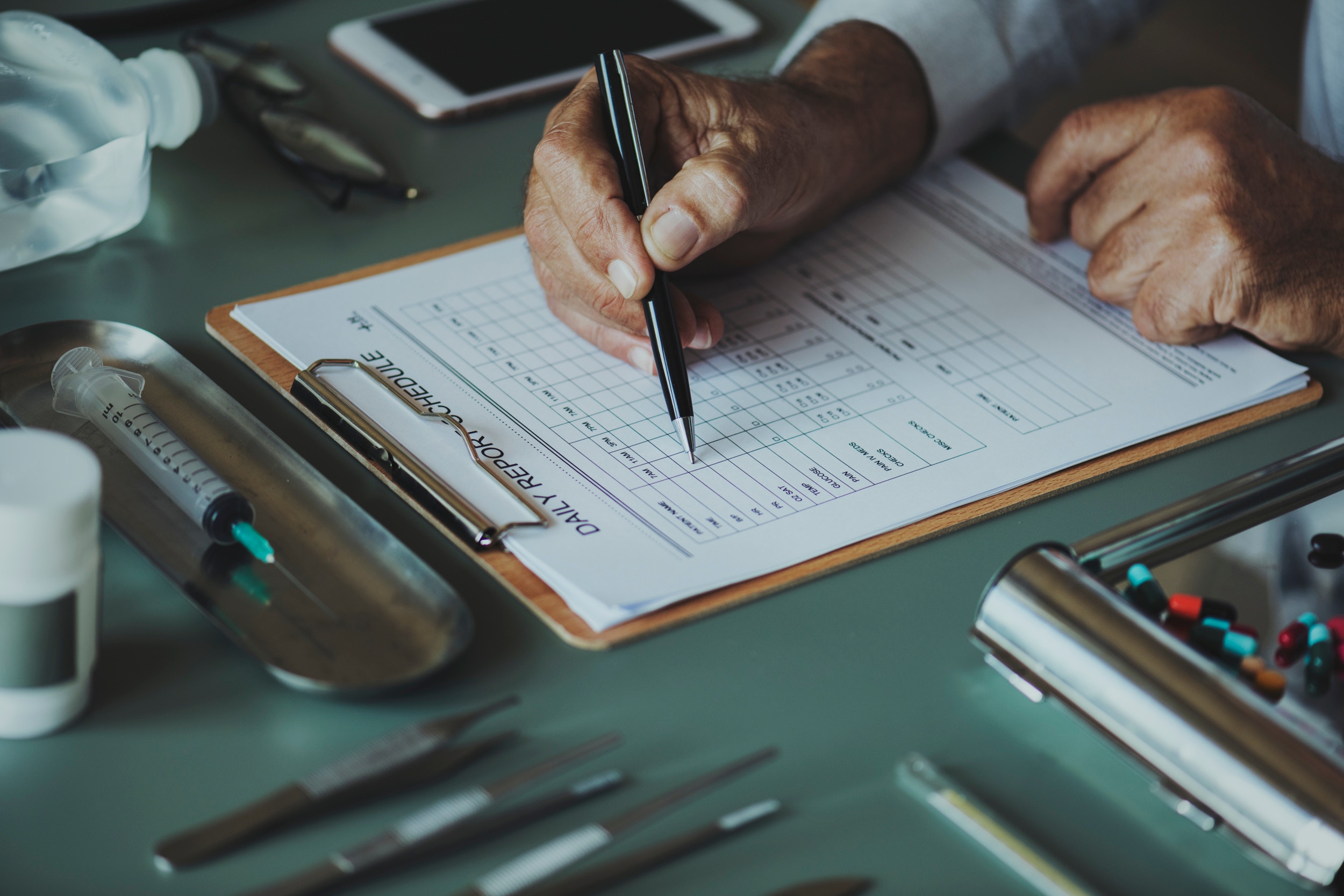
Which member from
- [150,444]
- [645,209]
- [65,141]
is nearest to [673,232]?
[645,209]

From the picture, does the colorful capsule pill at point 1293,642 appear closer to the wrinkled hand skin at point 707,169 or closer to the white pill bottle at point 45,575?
the wrinkled hand skin at point 707,169

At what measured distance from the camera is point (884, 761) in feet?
1.74

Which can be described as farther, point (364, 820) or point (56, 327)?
point (56, 327)

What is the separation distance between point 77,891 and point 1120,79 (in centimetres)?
133

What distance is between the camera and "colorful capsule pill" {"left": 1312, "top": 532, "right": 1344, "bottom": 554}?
0.65m

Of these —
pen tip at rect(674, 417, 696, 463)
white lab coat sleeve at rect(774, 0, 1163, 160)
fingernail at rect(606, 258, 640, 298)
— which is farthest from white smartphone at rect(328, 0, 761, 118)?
pen tip at rect(674, 417, 696, 463)

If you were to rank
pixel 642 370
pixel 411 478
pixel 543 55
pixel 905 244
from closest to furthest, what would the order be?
pixel 411 478 < pixel 642 370 < pixel 905 244 < pixel 543 55

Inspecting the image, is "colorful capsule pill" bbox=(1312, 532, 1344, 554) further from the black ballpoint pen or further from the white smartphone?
the white smartphone

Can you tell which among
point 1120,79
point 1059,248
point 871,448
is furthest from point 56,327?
point 1120,79

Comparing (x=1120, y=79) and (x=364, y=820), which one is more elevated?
(x=1120, y=79)

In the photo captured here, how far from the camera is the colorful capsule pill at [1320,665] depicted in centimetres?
56

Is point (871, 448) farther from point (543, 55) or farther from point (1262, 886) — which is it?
point (543, 55)

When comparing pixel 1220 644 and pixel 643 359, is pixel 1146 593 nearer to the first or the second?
pixel 1220 644

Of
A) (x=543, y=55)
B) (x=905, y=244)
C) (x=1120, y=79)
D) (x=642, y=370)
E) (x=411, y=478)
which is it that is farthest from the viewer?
(x=1120, y=79)
